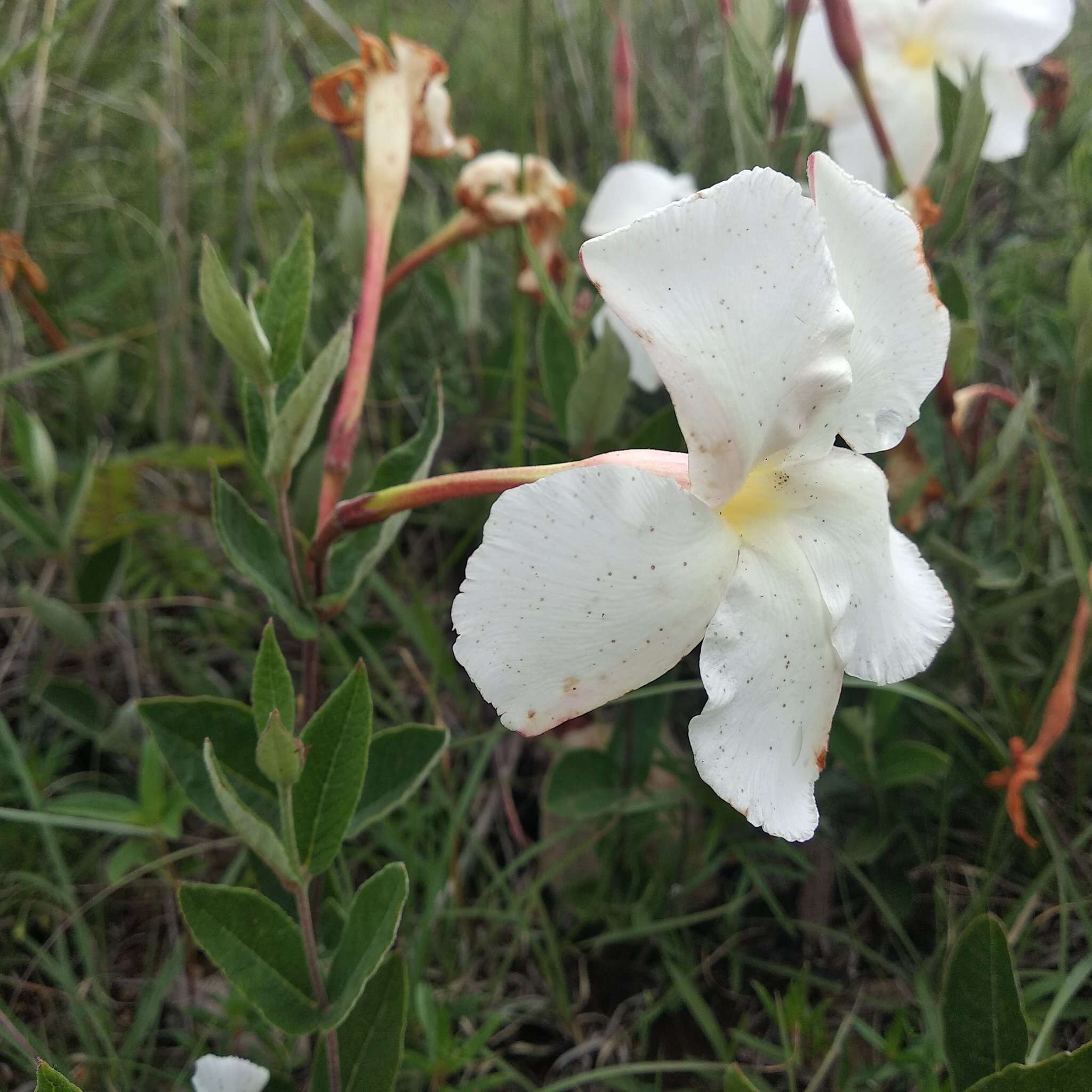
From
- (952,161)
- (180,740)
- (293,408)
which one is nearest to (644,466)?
(293,408)

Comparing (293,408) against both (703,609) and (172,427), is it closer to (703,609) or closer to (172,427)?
(703,609)

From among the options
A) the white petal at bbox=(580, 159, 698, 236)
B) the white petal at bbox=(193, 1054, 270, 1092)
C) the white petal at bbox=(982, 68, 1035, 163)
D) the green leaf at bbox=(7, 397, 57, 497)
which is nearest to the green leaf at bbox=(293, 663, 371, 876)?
the white petal at bbox=(193, 1054, 270, 1092)

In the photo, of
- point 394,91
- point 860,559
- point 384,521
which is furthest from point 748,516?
point 394,91

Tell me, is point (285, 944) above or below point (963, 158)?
below

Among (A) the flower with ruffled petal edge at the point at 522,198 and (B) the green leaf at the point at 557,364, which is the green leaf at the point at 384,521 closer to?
(B) the green leaf at the point at 557,364

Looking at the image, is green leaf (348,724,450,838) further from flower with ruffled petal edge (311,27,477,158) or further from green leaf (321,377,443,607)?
flower with ruffled petal edge (311,27,477,158)

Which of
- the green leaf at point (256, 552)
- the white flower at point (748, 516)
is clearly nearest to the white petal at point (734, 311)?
the white flower at point (748, 516)

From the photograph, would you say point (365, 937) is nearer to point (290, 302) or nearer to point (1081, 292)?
point (290, 302)
